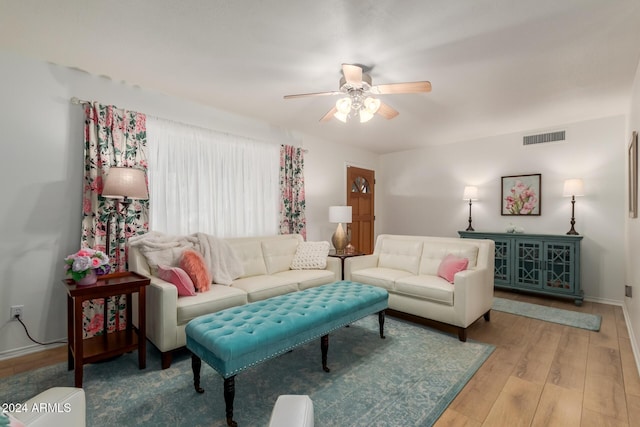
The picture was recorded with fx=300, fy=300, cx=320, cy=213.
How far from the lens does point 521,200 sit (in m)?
4.58

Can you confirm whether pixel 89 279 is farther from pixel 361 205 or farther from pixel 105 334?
pixel 361 205

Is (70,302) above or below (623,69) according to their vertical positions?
below

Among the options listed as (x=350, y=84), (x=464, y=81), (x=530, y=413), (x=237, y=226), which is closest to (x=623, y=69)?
(x=464, y=81)

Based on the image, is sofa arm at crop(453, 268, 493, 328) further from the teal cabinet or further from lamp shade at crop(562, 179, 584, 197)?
lamp shade at crop(562, 179, 584, 197)

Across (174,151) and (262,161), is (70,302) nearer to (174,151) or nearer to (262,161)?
(174,151)

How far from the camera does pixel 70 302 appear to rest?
2.31 meters

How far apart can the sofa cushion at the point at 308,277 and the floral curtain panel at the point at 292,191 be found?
96cm

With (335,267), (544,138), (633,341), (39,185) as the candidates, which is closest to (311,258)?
(335,267)

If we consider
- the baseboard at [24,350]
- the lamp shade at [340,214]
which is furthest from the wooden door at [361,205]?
the baseboard at [24,350]

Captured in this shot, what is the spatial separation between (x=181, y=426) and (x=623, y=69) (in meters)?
4.30

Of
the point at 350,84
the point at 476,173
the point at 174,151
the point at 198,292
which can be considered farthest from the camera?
the point at 476,173

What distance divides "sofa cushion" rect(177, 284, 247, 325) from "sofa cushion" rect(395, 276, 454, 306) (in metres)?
1.62

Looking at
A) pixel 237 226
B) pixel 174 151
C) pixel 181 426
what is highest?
pixel 174 151

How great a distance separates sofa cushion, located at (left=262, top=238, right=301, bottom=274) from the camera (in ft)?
12.0
